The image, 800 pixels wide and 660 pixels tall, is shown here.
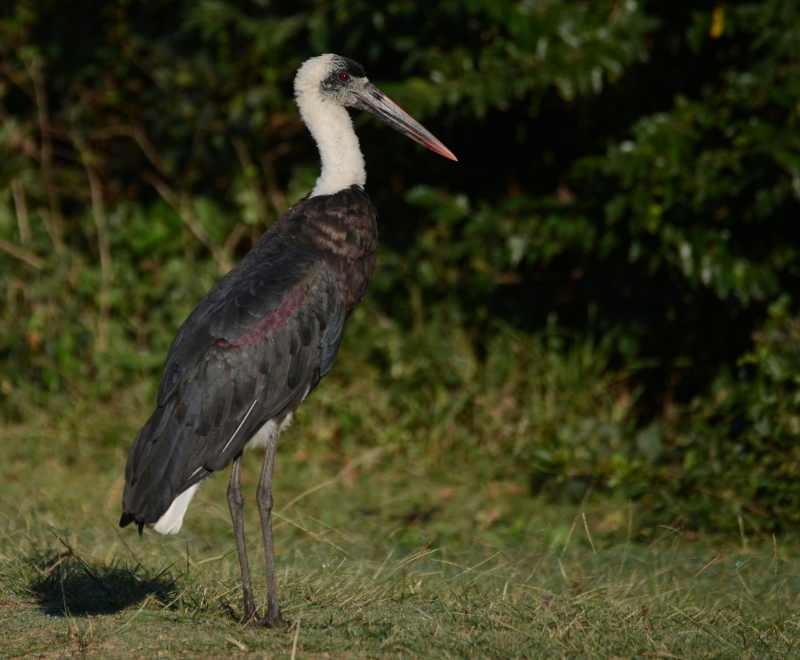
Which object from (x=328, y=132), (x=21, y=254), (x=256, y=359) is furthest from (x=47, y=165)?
(x=256, y=359)

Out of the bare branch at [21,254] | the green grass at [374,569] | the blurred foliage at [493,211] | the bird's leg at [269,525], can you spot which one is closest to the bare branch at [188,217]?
the blurred foliage at [493,211]

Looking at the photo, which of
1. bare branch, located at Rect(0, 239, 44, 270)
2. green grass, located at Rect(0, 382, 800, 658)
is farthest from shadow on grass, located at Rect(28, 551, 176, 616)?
bare branch, located at Rect(0, 239, 44, 270)

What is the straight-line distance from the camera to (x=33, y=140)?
348 inches

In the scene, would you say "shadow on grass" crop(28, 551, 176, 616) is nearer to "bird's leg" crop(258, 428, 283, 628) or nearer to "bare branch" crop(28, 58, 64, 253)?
"bird's leg" crop(258, 428, 283, 628)

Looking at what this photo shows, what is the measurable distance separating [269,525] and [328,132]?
4.95 feet

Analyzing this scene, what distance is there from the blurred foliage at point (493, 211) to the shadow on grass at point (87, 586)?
2313mm

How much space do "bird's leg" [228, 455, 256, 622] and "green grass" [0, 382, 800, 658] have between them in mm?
77

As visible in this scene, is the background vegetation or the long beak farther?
the long beak

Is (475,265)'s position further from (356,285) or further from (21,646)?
(21,646)

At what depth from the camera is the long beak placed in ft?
17.1

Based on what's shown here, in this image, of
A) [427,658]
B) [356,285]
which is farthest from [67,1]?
[427,658]

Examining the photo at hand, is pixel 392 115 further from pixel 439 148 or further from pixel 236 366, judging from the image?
pixel 236 366

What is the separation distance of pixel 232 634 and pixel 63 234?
5099 millimetres

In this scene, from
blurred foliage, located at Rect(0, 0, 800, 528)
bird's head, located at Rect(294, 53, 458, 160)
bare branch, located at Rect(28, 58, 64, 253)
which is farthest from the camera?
bare branch, located at Rect(28, 58, 64, 253)
